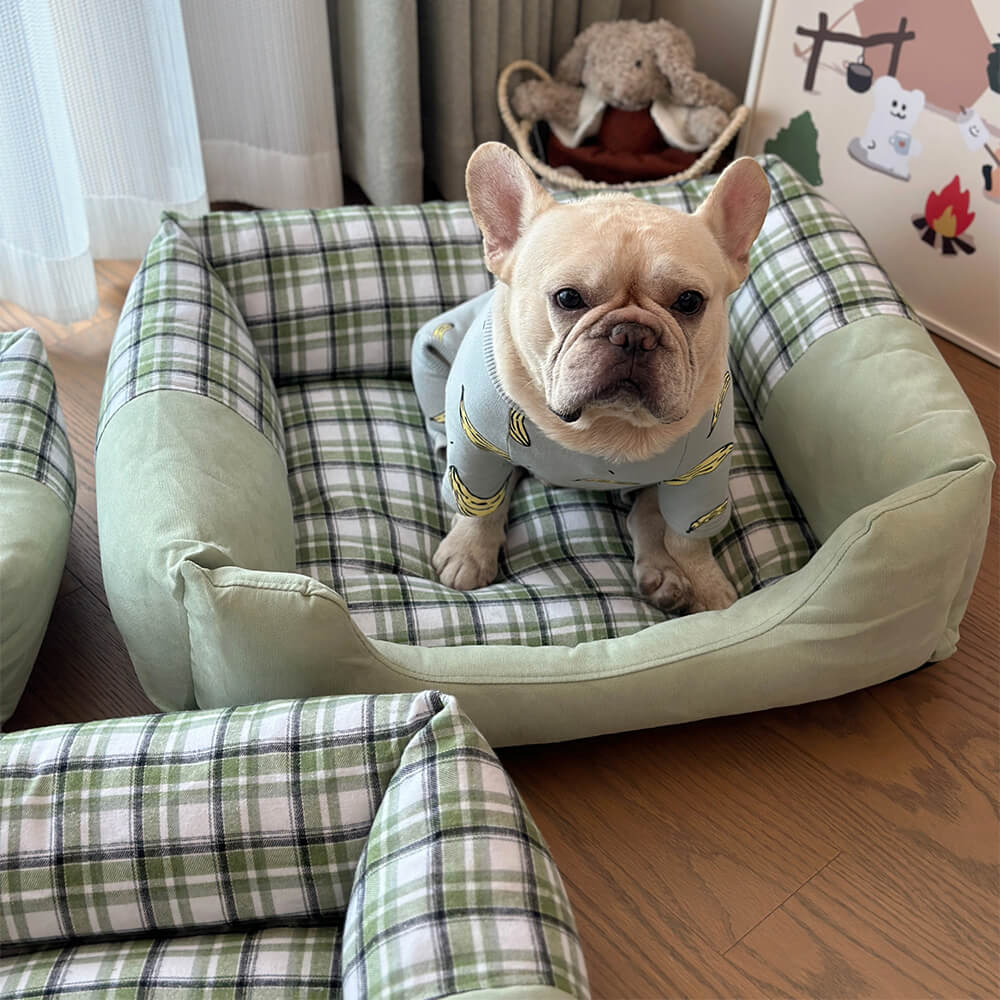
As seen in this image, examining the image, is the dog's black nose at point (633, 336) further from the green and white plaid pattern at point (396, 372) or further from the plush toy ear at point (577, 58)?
the plush toy ear at point (577, 58)

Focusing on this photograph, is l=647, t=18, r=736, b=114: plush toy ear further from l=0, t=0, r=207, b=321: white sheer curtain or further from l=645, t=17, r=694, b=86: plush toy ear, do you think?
l=0, t=0, r=207, b=321: white sheer curtain

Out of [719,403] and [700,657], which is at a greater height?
[719,403]

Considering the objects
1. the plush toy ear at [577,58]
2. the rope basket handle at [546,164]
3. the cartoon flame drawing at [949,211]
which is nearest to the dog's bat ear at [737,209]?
the rope basket handle at [546,164]

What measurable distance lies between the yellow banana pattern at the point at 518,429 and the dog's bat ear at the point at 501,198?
17cm

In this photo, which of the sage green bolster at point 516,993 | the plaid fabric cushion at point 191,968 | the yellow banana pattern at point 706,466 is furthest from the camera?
the yellow banana pattern at point 706,466

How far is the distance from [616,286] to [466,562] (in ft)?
1.70

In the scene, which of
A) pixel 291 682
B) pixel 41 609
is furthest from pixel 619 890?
pixel 41 609

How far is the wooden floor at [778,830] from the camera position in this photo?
4.12 ft

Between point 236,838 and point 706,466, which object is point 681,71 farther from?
point 236,838

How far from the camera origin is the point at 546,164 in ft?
7.85

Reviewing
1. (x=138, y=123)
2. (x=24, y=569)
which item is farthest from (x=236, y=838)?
(x=138, y=123)

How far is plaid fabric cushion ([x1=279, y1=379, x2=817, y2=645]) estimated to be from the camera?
58.6 inches

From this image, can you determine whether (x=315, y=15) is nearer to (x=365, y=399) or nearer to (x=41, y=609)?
(x=365, y=399)

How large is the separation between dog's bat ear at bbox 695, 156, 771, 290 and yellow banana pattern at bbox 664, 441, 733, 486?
8.4 inches
